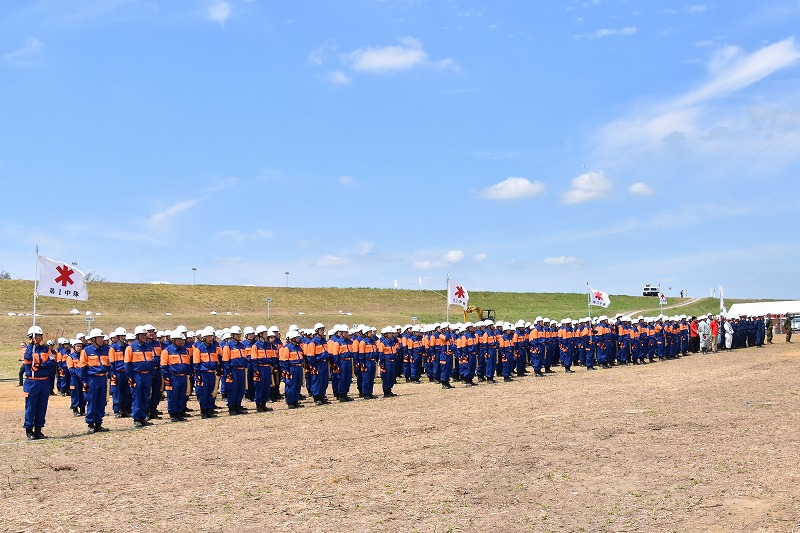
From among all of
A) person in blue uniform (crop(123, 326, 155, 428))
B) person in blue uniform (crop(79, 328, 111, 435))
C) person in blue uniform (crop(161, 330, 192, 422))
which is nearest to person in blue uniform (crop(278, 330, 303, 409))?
person in blue uniform (crop(161, 330, 192, 422))

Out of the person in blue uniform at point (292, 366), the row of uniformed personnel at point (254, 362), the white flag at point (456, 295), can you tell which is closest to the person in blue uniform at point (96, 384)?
the row of uniformed personnel at point (254, 362)

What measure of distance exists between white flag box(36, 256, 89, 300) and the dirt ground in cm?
455

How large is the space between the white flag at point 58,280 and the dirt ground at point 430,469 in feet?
14.9

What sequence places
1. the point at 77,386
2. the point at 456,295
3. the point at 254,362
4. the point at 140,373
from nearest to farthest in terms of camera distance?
the point at 140,373 < the point at 254,362 < the point at 77,386 < the point at 456,295

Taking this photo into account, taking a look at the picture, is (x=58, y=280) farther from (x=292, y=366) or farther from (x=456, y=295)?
(x=456, y=295)

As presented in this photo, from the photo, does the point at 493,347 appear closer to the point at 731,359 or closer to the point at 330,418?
the point at 330,418

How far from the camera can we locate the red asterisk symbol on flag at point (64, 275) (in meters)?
22.9

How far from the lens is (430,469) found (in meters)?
11.2

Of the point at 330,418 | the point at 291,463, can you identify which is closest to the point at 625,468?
the point at 291,463

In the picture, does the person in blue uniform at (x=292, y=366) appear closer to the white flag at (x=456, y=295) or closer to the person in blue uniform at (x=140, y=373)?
the person in blue uniform at (x=140, y=373)

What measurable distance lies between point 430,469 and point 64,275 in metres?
15.4

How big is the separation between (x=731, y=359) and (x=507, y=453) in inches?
1002

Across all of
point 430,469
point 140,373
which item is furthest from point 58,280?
point 430,469

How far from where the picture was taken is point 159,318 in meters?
57.6
